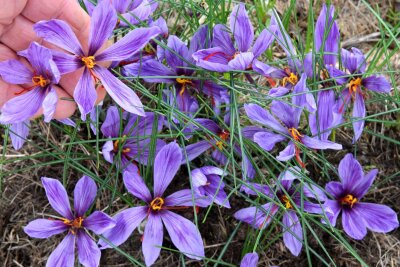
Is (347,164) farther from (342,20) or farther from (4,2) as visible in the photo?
(4,2)

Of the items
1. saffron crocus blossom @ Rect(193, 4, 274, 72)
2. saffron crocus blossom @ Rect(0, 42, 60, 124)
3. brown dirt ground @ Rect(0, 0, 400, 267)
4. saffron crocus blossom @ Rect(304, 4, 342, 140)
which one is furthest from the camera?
brown dirt ground @ Rect(0, 0, 400, 267)

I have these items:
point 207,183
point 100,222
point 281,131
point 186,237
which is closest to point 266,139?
point 281,131

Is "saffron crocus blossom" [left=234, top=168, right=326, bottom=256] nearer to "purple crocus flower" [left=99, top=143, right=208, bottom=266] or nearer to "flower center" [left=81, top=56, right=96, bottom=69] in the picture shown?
"purple crocus flower" [left=99, top=143, right=208, bottom=266]

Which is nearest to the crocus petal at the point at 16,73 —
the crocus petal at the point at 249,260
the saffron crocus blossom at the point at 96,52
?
the saffron crocus blossom at the point at 96,52

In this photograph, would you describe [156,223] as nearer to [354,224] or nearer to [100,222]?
[100,222]

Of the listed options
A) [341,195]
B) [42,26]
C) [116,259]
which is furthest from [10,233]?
[341,195]

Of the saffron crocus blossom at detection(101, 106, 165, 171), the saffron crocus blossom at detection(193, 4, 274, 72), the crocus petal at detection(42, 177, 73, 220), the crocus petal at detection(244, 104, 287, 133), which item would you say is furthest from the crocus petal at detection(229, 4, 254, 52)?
the crocus petal at detection(42, 177, 73, 220)

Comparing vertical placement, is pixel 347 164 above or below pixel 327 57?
below
